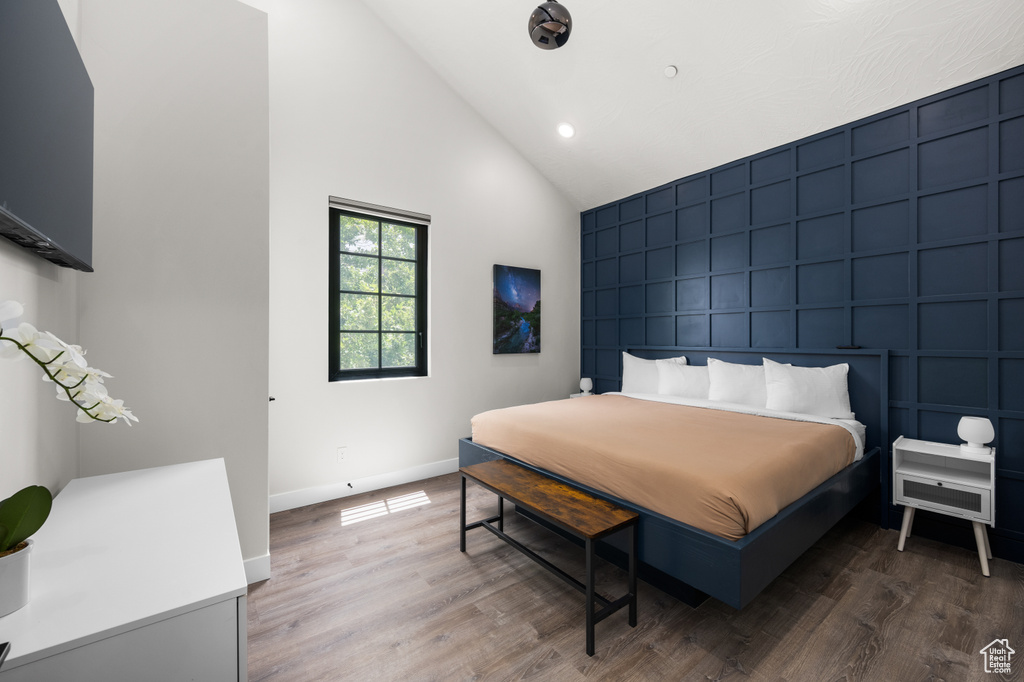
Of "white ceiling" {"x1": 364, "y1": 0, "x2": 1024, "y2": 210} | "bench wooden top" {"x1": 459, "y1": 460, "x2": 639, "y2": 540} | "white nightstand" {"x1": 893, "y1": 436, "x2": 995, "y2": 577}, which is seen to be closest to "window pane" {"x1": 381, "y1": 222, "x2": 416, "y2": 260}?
"white ceiling" {"x1": 364, "y1": 0, "x2": 1024, "y2": 210}

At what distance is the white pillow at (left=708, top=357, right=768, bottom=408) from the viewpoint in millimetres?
3189

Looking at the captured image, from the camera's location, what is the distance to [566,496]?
205cm

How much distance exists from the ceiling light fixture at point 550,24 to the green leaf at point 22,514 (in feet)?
8.80

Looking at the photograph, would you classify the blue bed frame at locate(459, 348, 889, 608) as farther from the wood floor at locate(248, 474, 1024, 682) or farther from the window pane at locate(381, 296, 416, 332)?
the window pane at locate(381, 296, 416, 332)

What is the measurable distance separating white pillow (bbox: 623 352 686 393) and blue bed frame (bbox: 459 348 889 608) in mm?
1354

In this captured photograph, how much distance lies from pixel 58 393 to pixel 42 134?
2.37 feet

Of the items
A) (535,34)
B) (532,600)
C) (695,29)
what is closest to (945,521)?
(532,600)

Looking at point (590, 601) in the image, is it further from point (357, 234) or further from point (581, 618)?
point (357, 234)

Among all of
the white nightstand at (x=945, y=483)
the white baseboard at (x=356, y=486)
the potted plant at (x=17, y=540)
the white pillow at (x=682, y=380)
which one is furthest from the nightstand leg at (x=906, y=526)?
the potted plant at (x=17, y=540)

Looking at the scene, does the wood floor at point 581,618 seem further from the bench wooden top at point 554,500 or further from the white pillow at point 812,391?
the white pillow at point 812,391

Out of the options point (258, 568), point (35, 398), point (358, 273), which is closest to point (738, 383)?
point (358, 273)

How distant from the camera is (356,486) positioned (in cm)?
321

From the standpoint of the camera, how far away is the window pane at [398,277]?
11.5 ft

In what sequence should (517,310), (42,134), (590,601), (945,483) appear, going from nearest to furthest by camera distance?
(42,134) → (590,601) → (945,483) → (517,310)
